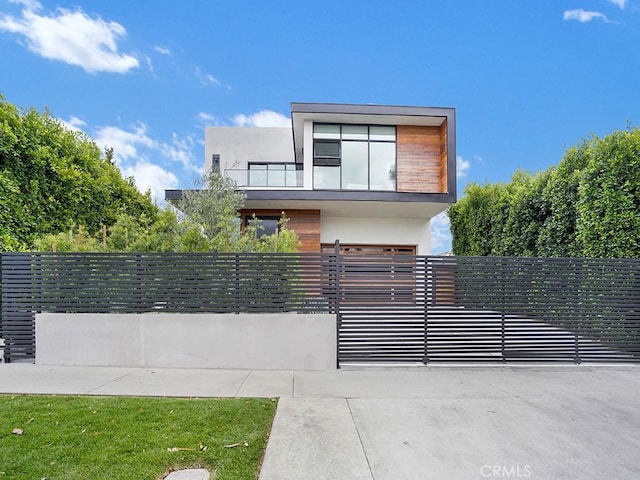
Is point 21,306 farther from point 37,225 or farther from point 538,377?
point 538,377

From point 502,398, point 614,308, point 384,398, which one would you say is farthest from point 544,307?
point 384,398

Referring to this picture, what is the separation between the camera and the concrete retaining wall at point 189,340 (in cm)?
566

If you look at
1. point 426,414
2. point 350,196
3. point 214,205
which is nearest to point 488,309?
point 426,414

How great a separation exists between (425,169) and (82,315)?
11122 millimetres

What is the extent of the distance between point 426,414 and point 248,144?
1616cm

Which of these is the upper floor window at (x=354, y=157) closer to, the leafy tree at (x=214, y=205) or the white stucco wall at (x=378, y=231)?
the white stucco wall at (x=378, y=231)

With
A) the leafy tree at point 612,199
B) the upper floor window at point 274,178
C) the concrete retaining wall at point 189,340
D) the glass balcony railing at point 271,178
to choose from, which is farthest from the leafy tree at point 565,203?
the upper floor window at point 274,178

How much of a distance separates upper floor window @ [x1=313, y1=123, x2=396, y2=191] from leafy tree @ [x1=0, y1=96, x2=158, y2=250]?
7034 millimetres

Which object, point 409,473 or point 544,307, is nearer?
point 409,473

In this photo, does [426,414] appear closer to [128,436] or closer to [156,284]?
[128,436]

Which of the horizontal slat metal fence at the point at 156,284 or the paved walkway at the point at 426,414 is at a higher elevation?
the horizontal slat metal fence at the point at 156,284

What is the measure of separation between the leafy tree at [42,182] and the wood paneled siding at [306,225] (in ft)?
15.6

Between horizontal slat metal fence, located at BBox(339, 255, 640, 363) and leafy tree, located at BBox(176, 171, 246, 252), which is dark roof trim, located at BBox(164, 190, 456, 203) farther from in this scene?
horizontal slat metal fence, located at BBox(339, 255, 640, 363)

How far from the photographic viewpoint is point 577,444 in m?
3.24
